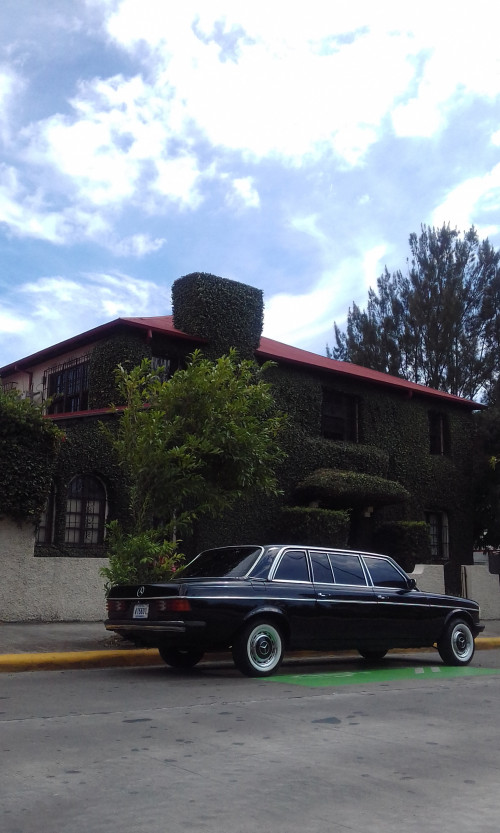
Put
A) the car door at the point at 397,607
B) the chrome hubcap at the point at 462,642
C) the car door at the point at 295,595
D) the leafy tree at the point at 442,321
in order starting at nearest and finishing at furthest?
the car door at the point at 295,595 < the car door at the point at 397,607 < the chrome hubcap at the point at 462,642 < the leafy tree at the point at 442,321

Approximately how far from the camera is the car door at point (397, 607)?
35.5 ft

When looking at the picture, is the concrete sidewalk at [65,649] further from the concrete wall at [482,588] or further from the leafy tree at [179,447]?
the concrete wall at [482,588]

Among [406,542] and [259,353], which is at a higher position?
[259,353]

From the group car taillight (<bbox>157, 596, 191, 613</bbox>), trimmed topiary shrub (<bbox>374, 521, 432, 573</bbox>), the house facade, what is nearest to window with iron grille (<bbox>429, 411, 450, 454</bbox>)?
the house facade

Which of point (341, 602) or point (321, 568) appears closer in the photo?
point (341, 602)

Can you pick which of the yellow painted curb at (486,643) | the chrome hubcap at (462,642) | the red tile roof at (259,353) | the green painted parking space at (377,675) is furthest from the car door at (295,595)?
the red tile roof at (259,353)

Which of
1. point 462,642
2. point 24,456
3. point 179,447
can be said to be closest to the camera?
point 462,642

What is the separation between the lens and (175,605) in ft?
30.5

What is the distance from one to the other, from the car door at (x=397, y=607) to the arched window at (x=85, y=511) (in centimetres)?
735

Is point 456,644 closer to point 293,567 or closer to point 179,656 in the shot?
point 293,567

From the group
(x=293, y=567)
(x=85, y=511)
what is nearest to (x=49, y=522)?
(x=85, y=511)

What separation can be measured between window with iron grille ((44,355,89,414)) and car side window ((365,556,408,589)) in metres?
11.5

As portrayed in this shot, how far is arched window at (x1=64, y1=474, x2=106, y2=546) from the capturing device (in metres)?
16.6

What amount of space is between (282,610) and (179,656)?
66.5 inches
